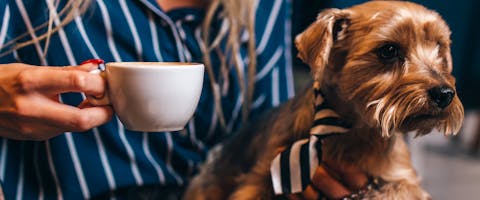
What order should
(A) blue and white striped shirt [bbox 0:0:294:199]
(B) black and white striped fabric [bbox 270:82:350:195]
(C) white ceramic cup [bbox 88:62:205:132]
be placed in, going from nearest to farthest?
(C) white ceramic cup [bbox 88:62:205:132], (A) blue and white striped shirt [bbox 0:0:294:199], (B) black and white striped fabric [bbox 270:82:350:195]

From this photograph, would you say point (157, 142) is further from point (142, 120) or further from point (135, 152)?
point (142, 120)

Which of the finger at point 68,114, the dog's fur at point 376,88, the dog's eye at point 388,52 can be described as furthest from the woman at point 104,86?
the dog's eye at point 388,52

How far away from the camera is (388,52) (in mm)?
759

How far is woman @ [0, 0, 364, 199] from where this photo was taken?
0.57m

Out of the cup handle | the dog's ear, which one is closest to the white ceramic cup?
the cup handle

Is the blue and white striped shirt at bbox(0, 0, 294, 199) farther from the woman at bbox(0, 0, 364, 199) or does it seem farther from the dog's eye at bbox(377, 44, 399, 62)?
the dog's eye at bbox(377, 44, 399, 62)

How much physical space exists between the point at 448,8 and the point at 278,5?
1.17 feet

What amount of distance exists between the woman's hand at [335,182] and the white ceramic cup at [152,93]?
35 cm

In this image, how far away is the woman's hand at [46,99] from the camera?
20.6 inches

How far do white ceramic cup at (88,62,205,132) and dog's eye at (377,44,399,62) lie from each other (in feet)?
1.09

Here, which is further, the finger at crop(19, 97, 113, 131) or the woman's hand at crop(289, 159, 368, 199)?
the woman's hand at crop(289, 159, 368, 199)

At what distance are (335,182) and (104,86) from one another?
46 cm

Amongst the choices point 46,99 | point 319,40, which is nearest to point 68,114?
point 46,99

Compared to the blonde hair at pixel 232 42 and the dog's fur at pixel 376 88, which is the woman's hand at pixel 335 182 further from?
the blonde hair at pixel 232 42
